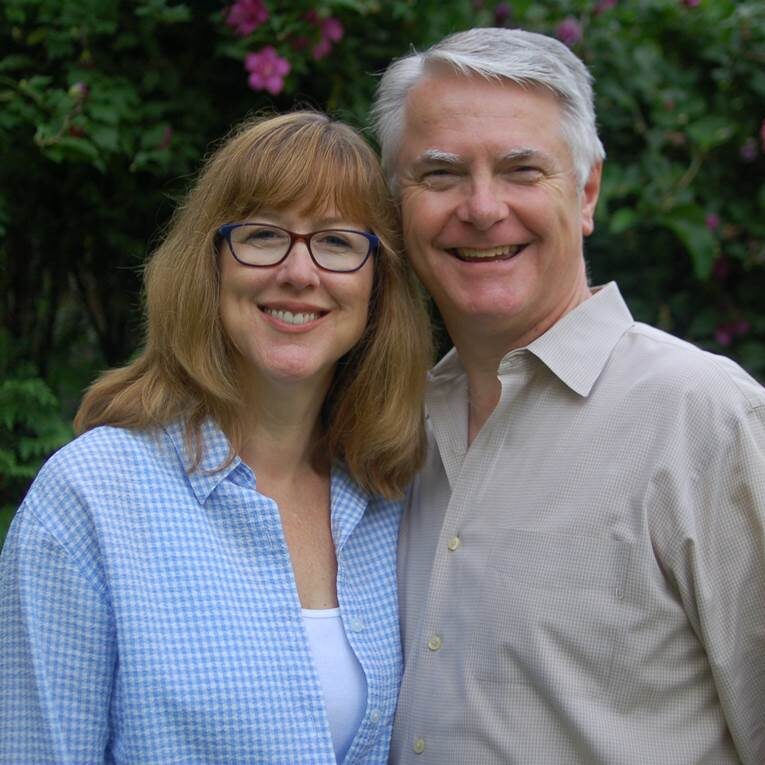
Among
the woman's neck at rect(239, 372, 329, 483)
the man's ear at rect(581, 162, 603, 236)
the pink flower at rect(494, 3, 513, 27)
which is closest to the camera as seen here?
the woman's neck at rect(239, 372, 329, 483)

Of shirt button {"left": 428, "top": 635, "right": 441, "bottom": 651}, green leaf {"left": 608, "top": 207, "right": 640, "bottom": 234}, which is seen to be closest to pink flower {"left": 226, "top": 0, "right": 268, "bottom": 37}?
green leaf {"left": 608, "top": 207, "right": 640, "bottom": 234}

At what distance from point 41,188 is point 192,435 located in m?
1.59

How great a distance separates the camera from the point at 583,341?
2334 millimetres

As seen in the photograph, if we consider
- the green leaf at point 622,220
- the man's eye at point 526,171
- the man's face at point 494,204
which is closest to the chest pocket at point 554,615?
the man's face at point 494,204

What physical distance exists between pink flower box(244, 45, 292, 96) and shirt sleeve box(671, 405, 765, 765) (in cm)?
189

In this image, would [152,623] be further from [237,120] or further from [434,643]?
[237,120]

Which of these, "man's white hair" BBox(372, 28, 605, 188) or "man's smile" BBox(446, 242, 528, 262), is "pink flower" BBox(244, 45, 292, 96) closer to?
"man's white hair" BBox(372, 28, 605, 188)

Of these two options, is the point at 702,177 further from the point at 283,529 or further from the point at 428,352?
the point at 283,529

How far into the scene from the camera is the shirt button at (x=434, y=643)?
2205mm

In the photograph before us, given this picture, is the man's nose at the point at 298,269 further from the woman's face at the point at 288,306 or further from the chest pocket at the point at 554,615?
the chest pocket at the point at 554,615

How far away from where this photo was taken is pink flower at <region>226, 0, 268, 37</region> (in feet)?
10.6

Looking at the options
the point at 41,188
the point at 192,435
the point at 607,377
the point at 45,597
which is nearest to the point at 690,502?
the point at 607,377

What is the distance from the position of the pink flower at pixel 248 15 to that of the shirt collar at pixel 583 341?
1.46 metres

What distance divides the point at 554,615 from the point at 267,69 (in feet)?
6.46
